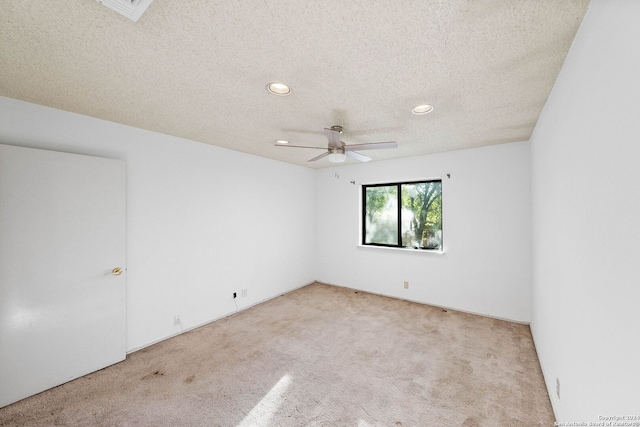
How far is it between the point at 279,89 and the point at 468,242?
3422 millimetres

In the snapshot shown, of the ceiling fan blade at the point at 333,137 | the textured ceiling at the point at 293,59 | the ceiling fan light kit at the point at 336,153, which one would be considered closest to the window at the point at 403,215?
the textured ceiling at the point at 293,59

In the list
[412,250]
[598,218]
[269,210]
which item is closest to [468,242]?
[412,250]

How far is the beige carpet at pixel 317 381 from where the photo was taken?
1.84 meters

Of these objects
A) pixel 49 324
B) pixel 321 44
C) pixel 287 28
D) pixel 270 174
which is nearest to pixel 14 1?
pixel 287 28

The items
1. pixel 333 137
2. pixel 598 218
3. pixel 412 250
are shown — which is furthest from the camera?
pixel 412 250

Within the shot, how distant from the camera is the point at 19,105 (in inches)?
83.8

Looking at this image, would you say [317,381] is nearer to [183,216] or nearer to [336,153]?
[336,153]

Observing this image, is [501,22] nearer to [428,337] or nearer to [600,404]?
[600,404]

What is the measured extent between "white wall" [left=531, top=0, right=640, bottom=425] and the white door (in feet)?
11.7

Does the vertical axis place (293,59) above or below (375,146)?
above

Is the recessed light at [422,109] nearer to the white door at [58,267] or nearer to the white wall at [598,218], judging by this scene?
the white wall at [598,218]

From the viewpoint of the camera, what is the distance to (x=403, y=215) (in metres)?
4.48

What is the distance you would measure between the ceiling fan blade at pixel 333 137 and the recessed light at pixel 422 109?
72 cm

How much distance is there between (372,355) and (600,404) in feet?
6.13
